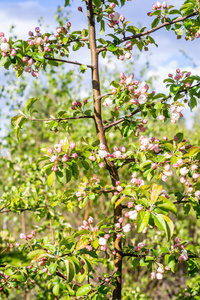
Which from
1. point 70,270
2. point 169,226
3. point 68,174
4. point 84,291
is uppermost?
point 68,174

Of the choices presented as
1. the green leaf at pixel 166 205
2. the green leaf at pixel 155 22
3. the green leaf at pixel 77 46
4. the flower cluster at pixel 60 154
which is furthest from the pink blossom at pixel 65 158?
the green leaf at pixel 155 22

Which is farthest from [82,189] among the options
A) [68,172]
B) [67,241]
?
[67,241]

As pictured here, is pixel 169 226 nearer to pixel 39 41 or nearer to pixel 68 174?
pixel 68 174

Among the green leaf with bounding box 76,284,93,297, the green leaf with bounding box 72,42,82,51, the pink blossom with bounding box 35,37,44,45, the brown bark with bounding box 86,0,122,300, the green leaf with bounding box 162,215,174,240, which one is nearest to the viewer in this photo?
the green leaf with bounding box 162,215,174,240

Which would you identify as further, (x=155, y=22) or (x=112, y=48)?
Result: (x=155, y=22)

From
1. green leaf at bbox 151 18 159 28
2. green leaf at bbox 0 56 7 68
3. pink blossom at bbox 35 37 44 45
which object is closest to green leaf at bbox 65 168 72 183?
green leaf at bbox 0 56 7 68

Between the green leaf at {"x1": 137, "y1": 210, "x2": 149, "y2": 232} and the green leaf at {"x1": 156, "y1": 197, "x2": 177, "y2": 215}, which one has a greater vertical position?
the green leaf at {"x1": 156, "y1": 197, "x2": 177, "y2": 215}

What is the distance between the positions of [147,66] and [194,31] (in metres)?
3.99

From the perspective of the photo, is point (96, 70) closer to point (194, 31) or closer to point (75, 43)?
point (75, 43)

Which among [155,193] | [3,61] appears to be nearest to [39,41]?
[3,61]

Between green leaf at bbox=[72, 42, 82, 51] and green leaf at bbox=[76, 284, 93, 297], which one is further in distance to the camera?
green leaf at bbox=[72, 42, 82, 51]

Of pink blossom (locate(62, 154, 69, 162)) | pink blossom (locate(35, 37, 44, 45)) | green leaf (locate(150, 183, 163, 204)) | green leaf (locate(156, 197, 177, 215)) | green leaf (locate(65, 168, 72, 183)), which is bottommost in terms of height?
green leaf (locate(156, 197, 177, 215))

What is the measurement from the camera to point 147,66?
5422 millimetres

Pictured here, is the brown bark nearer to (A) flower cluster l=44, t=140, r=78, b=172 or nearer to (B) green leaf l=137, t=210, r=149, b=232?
(A) flower cluster l=44, t=140, r=78, b=172
